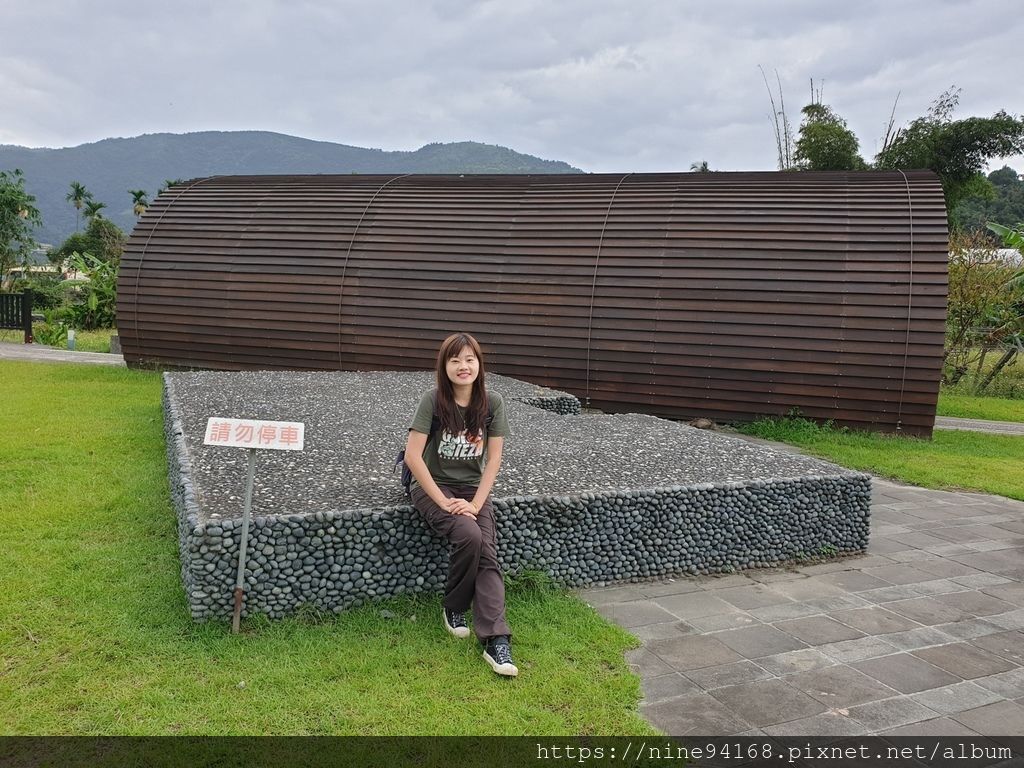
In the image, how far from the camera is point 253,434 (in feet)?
11.2

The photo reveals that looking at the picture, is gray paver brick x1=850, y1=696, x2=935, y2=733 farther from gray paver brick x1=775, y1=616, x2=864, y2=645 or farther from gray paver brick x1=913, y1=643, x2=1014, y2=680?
gray paver brick x1=775, y1=616, x2=864, y2=645

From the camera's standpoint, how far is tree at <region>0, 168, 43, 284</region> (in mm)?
26344

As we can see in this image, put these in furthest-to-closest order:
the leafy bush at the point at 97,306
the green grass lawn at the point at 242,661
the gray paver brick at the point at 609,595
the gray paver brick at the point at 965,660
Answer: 1. the leafy bush at the point at 97,306
2. the gray paver brick at the point at 609,595
3. the gray paver brick at the point at 965,660
4. the green grass lawn at the point at 242,661

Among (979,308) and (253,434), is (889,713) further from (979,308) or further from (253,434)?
(979,308)

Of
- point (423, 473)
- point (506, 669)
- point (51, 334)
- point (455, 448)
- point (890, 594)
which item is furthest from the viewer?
point (51, 334)

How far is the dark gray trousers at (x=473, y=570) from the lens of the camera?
11.3ft

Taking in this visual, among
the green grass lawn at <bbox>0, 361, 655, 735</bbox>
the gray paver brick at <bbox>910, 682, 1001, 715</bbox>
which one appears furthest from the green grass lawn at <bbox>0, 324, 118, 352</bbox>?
the gray paver brick at <bbox>910, 682, 1001, 715</bbox>

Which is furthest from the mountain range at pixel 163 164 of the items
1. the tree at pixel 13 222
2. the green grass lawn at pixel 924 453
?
the green grass lawn at pixel 924 453

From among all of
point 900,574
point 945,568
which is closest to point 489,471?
point 900,574

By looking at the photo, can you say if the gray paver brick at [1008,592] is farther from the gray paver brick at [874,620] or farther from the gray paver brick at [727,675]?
the gray paver brick at [727,675]

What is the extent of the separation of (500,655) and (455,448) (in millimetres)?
994

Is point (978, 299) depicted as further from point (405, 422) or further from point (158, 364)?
point (158, 364)

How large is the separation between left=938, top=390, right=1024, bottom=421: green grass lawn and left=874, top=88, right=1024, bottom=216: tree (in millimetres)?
7924

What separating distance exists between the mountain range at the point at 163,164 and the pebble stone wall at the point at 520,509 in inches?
5916
